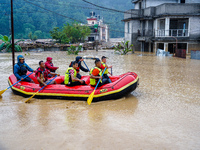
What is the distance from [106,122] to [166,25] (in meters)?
23.5

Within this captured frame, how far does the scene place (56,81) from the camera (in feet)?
30.6

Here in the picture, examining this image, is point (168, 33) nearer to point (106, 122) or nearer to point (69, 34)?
point (106, 122)

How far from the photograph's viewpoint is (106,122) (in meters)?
6.51

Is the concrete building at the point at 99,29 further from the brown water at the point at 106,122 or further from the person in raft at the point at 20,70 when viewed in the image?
the brown water at the point at 106,122

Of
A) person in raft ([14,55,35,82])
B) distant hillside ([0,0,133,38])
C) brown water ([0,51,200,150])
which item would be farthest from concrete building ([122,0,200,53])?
distant hillside ([0,0,133,38])

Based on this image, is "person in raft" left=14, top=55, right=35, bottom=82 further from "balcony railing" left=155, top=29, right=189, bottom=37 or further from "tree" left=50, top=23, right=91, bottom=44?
"tree" left=50, top=23, right=91, bottom=44

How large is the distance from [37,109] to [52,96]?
893 mm

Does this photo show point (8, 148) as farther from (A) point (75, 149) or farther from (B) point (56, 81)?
(B) point (56, 81)

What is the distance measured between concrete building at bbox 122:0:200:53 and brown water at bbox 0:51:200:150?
1843 centimetres

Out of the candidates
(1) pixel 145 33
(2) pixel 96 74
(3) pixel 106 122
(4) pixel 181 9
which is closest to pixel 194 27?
(4) pixel 181 9

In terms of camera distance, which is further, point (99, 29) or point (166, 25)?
point (99, 29)

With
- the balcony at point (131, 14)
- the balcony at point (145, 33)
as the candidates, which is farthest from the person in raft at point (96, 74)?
the balcony at point (145, 33)

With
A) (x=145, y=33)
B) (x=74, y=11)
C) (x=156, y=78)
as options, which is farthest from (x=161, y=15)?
(x=74, y=11)

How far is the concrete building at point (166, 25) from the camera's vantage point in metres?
27.1
